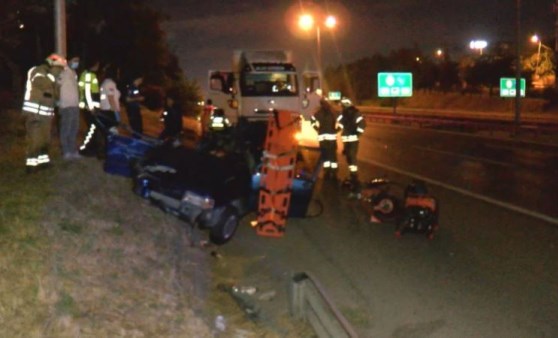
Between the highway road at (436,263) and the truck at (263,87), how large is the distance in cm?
1089

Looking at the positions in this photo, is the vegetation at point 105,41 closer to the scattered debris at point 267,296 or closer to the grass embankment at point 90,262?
the grass embankment at point 90,262

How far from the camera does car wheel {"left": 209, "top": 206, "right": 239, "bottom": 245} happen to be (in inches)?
448

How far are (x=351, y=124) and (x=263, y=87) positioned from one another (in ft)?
37.7

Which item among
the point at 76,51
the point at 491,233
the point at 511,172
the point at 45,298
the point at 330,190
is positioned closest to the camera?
the point at 45,298

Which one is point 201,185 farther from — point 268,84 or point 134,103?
point 268,84

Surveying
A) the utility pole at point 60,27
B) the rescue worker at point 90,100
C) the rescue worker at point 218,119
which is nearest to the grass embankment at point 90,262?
the utility pole at point 60,27

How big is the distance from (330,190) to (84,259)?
9633 millimetres

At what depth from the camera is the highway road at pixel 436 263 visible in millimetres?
8250

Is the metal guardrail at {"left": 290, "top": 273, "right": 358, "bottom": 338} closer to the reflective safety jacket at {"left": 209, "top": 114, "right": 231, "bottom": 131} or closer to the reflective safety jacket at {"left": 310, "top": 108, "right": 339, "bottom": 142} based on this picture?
the reflective safety jacket at {"left": 310, "top": 108, "right": 339, "bottom": 142}

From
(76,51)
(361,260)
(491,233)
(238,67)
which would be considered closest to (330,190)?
(491,233)

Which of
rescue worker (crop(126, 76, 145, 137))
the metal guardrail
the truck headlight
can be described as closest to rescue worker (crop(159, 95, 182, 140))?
rescue worker (crop(126, 76, 145, 137))

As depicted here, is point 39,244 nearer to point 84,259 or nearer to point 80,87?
point 84,259

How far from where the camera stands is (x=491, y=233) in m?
12.5

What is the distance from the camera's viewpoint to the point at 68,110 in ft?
43.4
